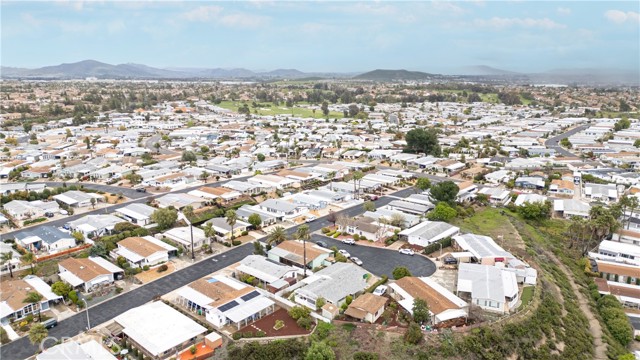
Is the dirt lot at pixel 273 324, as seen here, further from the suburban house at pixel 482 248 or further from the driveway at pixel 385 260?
the suburban house at pixel 482 248

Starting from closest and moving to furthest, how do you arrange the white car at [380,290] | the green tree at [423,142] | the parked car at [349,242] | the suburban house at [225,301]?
the suburban house at [225,301] → the white car at [380,290] → the parked car at [349,242] → the green tree at [423,142]

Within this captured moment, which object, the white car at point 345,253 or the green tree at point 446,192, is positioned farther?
the green tree at point 446,192

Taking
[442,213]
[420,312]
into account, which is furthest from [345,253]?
[442,213]

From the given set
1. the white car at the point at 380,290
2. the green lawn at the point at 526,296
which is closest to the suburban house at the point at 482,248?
the green lawn at the point at 526,296

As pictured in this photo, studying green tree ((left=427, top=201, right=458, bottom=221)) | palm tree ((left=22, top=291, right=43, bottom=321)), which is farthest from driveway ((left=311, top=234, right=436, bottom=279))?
palm tree ((left=22, top=291, right=43, bottom=321))

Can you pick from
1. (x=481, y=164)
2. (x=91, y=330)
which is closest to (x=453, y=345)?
(x=91, y=330)

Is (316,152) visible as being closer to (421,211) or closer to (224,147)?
(224,147)

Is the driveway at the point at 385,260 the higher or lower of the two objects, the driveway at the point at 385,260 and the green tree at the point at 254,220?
the lower
